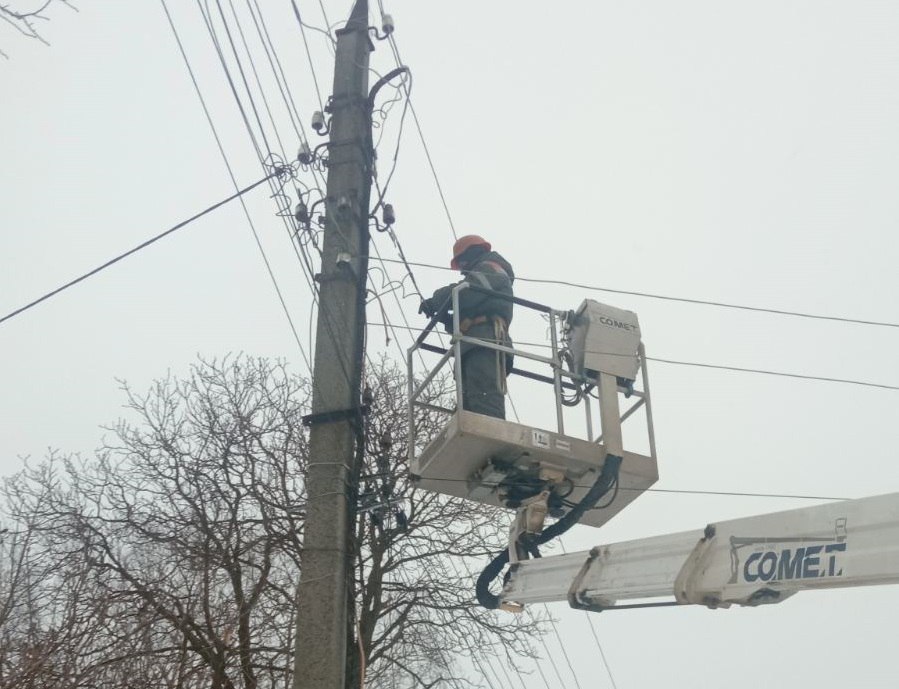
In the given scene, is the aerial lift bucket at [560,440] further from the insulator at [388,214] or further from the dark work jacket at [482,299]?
the insulator at [388,214]

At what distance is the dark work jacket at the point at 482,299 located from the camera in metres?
7.45

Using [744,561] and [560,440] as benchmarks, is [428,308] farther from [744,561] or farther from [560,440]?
[744,561]

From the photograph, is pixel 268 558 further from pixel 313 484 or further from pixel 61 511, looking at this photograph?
pixel 313 484

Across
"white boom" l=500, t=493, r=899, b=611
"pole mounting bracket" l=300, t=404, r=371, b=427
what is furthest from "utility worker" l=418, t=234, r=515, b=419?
"white boom" l=500, t=493, r=899, b=611

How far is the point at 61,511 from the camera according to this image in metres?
11.6

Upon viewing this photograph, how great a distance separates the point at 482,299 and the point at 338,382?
1.43 m

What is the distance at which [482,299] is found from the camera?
24.5ft

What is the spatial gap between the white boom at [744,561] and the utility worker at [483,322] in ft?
4.69

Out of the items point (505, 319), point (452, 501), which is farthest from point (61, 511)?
point (505, 319)

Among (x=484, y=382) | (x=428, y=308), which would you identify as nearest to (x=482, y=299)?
(x=428, y=308)

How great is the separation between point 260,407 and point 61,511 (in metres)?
3.07

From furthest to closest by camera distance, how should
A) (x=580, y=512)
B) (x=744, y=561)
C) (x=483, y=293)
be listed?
(x=483, y=293) → (x=580, y=512) → (x=744, y=561)

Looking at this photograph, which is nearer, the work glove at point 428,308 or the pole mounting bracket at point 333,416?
the pole mounting bracket at point 333,416

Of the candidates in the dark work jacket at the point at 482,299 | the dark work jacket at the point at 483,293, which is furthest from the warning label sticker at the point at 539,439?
the dark work jacket at the point at 483,293
